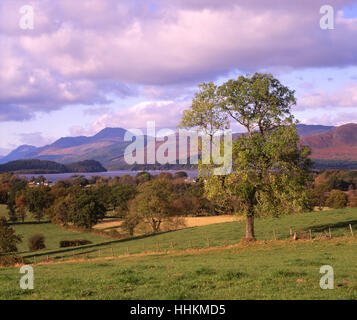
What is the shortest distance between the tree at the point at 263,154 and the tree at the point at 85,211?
67.4 meters

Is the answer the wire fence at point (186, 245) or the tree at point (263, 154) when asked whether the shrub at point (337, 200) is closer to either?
the wire fence at point (186, 245)

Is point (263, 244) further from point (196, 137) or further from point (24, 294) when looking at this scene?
point (24, 294)

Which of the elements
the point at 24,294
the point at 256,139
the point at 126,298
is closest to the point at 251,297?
the point at 126,298

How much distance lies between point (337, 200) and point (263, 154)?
83.2m

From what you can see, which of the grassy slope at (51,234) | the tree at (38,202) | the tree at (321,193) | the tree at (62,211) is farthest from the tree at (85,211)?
the tree at (321,193)

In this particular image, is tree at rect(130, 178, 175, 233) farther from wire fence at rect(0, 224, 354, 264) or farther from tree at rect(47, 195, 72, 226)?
wire fence at rect(0, 224, 354, 264)

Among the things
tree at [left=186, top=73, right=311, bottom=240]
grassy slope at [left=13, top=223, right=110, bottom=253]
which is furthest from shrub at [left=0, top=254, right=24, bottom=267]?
grassy slope at [left=13, top=223, right=110, bottom=253]

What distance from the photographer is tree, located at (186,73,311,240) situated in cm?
3334

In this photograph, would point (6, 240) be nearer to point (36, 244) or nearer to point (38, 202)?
point (36, 244)

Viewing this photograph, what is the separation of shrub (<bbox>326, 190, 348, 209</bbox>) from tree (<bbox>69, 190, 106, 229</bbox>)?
68.1 meters

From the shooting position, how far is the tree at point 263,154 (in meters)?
33.3

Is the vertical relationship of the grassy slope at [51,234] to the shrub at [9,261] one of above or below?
below

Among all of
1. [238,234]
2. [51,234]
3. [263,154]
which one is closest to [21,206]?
[51,234]
